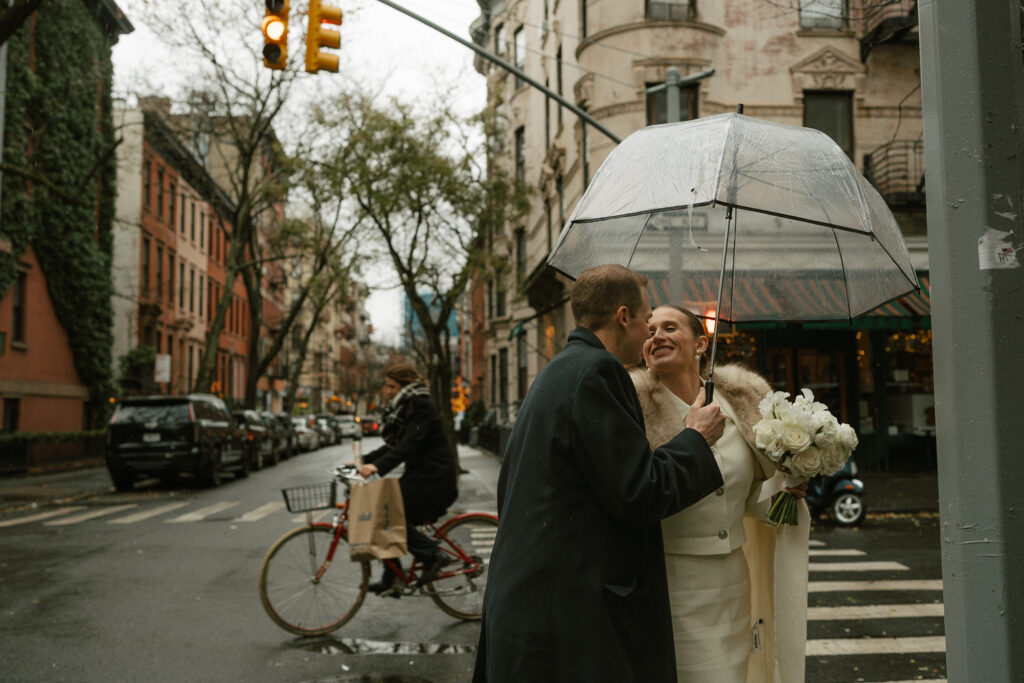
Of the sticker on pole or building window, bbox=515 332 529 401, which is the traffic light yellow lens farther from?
building window, bbox=515 332 529 401

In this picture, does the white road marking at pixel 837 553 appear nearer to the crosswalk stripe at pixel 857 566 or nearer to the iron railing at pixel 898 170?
the crosswalk stripe at pixel 857 566

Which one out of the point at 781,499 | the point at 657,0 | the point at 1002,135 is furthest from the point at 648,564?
the point at 657,0

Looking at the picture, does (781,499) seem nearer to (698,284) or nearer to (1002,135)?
(1002,135)

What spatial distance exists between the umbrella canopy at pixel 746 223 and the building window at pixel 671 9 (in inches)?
635

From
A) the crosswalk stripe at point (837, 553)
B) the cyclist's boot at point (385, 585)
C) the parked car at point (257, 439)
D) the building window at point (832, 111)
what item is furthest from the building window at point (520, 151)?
the cyclist's boot at point (385, 585)

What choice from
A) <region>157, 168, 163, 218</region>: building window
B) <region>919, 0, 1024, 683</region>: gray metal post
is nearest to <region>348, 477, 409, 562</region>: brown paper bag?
<region>919, 0, 1024, 683</region>: gray metal post

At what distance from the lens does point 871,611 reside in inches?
297

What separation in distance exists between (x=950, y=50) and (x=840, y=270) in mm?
2000

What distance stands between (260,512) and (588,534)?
13.5m

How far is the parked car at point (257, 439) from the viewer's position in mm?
25594

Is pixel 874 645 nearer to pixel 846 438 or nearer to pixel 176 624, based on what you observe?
pixel 846 438

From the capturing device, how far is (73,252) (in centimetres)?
2981

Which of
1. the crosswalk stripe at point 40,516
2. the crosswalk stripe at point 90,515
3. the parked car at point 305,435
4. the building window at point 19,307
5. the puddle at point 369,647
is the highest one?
the building window at point 19,307

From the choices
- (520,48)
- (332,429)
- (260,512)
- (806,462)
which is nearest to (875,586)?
(806,462)
